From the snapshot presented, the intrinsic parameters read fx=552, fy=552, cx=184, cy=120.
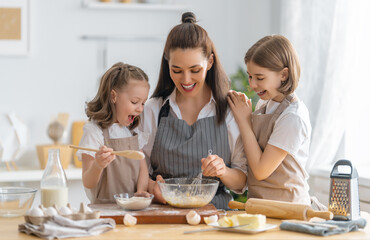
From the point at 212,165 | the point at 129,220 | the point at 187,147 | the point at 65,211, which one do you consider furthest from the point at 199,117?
the point at 65,211

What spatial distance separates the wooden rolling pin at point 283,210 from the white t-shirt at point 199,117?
32 centimetres

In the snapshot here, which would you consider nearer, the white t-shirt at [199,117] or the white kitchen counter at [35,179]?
the white t-shirt at [199,117]

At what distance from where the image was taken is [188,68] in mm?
2271

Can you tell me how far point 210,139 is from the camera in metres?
2.37

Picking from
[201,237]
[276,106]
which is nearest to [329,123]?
[276,106]

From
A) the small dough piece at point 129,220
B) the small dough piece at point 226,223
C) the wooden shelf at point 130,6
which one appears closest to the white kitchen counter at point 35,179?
the wooden shelf at point 130,6

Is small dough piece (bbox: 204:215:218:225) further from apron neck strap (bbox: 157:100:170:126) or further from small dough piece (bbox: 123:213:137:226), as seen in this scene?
apron neck strap (bbox: 157:100:170:126)

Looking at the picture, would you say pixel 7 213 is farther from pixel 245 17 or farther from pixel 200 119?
pixel 245 17

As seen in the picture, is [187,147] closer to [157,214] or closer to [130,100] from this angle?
[130,100]

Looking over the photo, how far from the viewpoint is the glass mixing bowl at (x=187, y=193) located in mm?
2062

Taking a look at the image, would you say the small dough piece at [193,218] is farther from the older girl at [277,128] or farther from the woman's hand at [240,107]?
the woman's hand at [240,107]

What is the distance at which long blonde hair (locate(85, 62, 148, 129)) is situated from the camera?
2.35 meters

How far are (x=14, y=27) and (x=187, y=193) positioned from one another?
295cm

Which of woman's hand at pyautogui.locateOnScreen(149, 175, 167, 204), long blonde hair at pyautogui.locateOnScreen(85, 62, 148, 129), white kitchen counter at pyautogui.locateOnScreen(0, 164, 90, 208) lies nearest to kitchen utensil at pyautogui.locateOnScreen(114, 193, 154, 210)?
woman's hand at pyautogui.locateOnScreen(149, 175, 167, 204)
